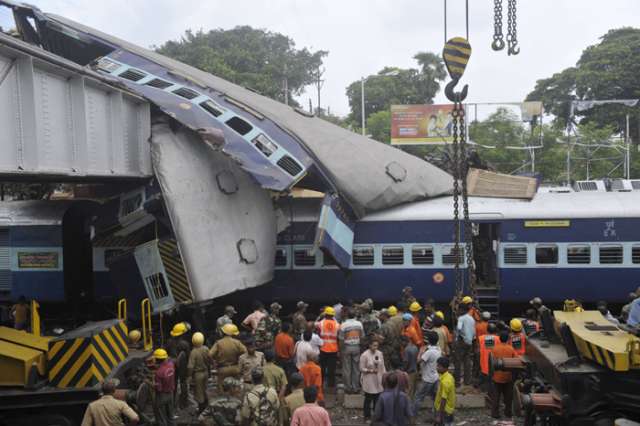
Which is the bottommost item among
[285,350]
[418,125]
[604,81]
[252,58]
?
[285,350]

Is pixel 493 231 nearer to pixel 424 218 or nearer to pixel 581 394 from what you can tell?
pixel 424 218

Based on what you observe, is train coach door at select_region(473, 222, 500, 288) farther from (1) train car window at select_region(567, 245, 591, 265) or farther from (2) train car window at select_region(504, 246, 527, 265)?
(1) train car window at select_region(567, 245, 591, 265)

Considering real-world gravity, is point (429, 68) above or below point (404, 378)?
above

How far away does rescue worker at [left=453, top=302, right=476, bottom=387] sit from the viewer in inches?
514

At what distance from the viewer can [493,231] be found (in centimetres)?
1873

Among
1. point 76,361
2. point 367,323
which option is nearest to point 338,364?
point 367,323

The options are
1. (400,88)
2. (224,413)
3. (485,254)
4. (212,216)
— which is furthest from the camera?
(400,88)

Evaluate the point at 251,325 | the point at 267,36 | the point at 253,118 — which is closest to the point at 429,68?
the point at 267,36

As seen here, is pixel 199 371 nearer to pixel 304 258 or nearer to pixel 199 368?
pixel 199 368

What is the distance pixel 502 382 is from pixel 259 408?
16.9 ft

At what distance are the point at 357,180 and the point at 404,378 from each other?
349 inches

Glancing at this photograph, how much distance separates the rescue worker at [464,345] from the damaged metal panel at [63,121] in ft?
25.8

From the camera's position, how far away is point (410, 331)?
41.1ft

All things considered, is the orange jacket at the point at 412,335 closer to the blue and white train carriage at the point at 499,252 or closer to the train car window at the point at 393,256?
the blue and white train carriage at the point at 499,252
